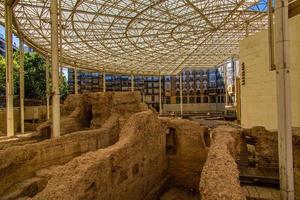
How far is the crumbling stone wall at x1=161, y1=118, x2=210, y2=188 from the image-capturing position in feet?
55.3

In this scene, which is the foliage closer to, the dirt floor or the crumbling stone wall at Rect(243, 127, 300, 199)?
the dirt floor

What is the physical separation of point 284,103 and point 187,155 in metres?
9.98

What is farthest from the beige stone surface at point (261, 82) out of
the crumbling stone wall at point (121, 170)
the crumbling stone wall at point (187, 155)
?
the crumbling stone wall at point (121, 170)

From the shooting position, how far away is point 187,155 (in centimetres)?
1723

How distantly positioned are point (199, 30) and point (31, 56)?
2407cm

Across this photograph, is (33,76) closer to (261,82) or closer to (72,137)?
(72,137)

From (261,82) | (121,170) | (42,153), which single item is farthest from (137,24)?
(121,170)

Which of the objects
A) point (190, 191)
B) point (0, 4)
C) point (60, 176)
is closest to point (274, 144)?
point (190, 191)

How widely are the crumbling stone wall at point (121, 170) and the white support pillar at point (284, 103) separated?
598 cm

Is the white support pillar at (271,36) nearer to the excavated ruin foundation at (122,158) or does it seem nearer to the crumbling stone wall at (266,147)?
the excavated ruin foundation at (122,158)

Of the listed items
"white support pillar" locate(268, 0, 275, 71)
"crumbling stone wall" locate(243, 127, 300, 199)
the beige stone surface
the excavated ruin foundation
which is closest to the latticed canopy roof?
the beige stone surface

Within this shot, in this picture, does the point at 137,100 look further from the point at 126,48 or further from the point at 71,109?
the point at 126,48

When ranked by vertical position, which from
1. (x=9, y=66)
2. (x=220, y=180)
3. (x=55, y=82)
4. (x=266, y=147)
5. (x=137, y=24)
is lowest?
(x=266, y=147)

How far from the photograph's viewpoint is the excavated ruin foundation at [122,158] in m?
Answer: 7.57
